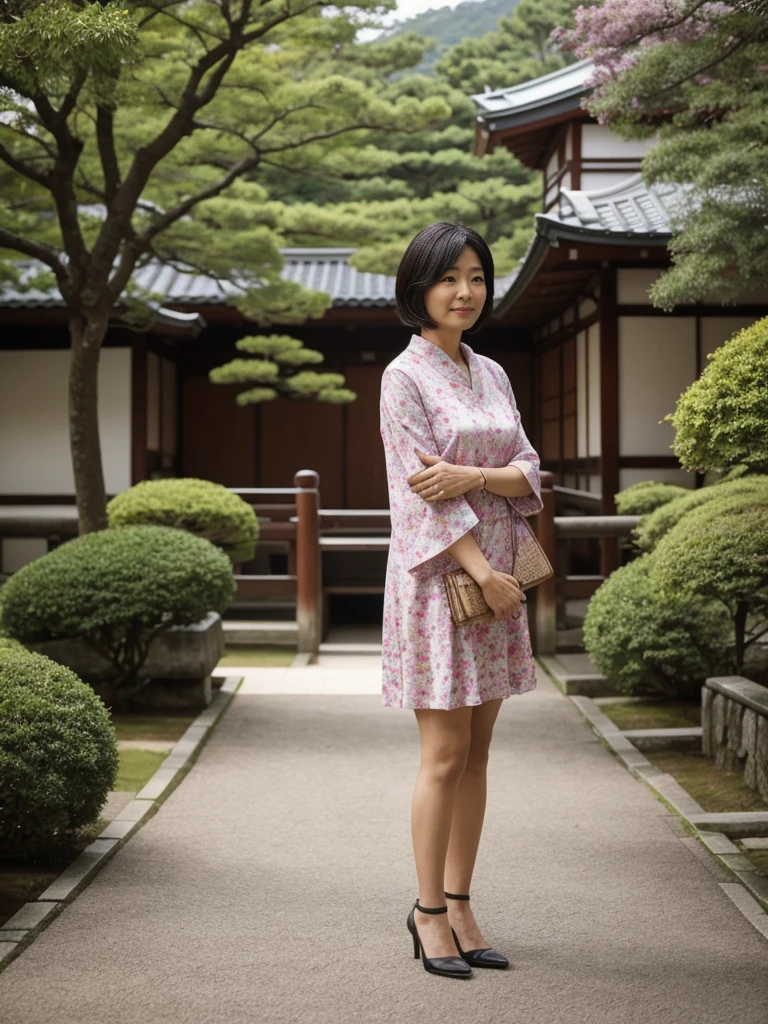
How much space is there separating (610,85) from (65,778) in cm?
496

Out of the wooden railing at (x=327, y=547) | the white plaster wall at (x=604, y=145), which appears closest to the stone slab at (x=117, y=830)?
the wooden railing at (x=327, y=547)

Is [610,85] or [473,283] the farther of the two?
[610,85]

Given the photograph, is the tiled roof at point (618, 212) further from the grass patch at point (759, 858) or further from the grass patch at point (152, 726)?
the grass patch at point (759, 858)

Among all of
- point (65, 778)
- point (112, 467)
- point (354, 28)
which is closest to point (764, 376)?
point (65, 778)

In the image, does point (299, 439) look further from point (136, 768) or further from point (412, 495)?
point (412, 495)

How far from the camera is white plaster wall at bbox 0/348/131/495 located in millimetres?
14906

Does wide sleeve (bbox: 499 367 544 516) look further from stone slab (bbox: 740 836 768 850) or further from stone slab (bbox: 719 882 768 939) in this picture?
stone slab (bbox: 740 836 768 850)

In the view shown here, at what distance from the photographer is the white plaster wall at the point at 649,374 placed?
11727 mm

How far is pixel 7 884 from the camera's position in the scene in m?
4.37

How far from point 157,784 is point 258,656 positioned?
4918 mm

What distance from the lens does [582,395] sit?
43.4 ft

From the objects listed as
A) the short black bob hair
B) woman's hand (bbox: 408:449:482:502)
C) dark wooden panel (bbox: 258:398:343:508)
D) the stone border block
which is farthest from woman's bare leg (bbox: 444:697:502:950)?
dark wooden panel (bbox: 258:398:343:508)

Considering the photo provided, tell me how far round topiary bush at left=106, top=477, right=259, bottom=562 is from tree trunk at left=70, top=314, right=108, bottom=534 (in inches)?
50.6

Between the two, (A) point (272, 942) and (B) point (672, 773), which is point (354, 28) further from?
(A) point (272, 942)
